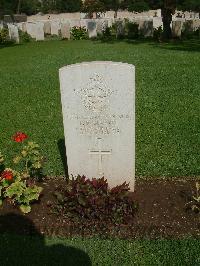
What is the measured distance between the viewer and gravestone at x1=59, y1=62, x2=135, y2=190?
5121 mm

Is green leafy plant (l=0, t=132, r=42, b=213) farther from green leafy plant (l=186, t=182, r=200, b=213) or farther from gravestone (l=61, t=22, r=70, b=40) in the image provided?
gravestone (l=61, t=22, r=70, b=40)

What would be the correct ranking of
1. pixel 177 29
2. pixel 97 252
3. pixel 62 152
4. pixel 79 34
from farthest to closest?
pixel 79 34, pixel 177 29, pixel 62 152, pixel 97 252

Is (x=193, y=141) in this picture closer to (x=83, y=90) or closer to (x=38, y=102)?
(x=83, y=90)

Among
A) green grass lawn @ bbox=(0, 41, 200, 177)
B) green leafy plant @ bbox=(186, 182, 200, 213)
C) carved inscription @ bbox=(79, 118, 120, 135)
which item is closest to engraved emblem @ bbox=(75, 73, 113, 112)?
carved inscription @ bbox=(79, 118, 120, 135)

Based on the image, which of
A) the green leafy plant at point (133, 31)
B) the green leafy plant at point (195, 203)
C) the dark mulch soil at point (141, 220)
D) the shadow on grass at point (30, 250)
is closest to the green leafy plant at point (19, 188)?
the dark mulch soil at point (141, 220)

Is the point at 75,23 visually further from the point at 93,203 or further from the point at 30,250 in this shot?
the point at 30,250

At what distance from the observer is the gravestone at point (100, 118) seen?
5121 millimetres

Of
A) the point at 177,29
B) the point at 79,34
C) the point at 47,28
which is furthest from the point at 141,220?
the point at 47,28

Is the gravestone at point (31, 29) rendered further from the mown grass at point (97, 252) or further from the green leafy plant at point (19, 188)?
the mown grass at point (97, 252)

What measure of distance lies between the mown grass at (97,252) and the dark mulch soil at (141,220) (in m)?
0.18

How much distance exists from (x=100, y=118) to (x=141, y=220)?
1.36 meters

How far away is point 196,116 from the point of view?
30.6ft

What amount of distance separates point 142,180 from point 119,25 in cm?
2383

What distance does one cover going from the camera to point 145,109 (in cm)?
1003
